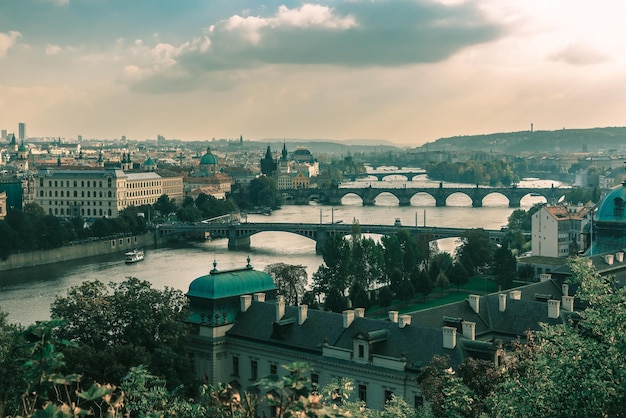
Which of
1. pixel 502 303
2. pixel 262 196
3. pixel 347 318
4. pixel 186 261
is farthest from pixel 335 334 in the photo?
pixel 262 196

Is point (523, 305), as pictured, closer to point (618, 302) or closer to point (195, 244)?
point (618, 302)

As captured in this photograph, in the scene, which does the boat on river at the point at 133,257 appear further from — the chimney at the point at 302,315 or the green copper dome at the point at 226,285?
the chimney at the point at 302,315

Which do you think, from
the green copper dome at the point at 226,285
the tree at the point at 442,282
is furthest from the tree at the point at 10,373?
the tree at the point at 442,282

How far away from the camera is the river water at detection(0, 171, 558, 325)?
42.1m

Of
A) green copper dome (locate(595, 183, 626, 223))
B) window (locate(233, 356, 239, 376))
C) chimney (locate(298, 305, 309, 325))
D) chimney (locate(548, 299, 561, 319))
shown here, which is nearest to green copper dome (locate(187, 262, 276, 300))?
window (locate(233, 356, 239, 376))

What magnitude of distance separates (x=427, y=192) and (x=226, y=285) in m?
80.9

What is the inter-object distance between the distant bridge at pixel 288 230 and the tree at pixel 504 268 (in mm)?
15929

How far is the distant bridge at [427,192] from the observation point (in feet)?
324

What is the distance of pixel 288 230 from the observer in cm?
6594

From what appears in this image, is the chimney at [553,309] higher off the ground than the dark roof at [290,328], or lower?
A: higher

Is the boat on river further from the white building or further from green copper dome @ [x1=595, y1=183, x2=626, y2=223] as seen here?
green copper dome @ [x1=595, y1=183, x2=626, y2=223]

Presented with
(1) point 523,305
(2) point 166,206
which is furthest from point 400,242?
(2) point 166,206

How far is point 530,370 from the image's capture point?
33.6 feet

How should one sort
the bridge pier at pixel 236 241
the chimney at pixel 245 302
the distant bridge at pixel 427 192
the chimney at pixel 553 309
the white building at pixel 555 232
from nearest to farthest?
the chimney at pixel 553 309 → the chimney at pixel 245 302 → the white building at pixel 555 232 → the bridge pier at pixel 236 241 → the distant bridge at pixel 427 192
